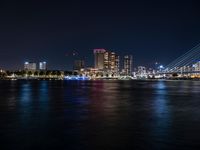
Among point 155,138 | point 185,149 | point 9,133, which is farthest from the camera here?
point 9,133

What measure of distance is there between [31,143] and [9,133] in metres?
2.32

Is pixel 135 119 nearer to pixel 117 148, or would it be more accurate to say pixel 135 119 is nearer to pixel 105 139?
pixel 105 139

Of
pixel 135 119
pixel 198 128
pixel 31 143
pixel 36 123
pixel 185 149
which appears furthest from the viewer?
pixel 135 119

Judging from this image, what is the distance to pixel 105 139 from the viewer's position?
12.4 meters

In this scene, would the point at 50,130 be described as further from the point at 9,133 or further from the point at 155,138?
the point at 155,138

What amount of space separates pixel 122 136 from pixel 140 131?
1571 millimetres

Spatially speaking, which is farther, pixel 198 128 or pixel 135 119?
pixel 135 119

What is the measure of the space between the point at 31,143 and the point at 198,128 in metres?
7.98

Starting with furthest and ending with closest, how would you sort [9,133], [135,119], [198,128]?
[135,119]
[198,128]
[9,133]

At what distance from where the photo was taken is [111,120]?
17.6 m

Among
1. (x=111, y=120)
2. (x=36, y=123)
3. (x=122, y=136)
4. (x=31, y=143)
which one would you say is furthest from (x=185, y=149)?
(x=36, y=123)

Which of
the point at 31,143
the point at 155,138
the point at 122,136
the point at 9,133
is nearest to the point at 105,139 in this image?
the point at 122,136

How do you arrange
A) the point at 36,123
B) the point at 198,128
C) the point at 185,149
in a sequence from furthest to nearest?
1. the point at 36,123
2. the point at 198,128
3. the point at 185,149

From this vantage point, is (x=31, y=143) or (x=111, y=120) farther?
(x=111, y=120)
